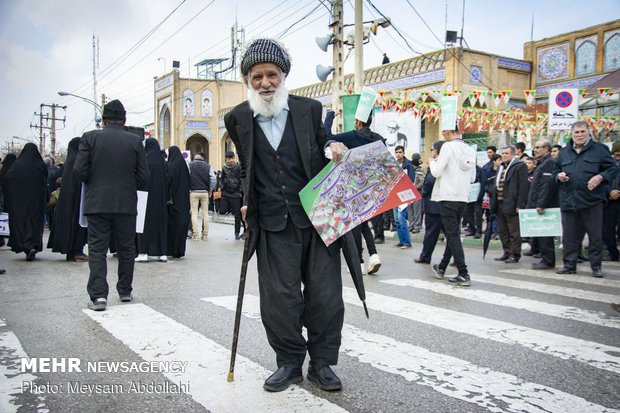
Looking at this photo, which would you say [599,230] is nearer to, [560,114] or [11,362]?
[560,114]

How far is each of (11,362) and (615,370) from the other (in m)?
4.06

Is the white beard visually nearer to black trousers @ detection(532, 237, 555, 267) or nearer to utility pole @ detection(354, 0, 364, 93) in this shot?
black trousers @ detection(532, 237, 555, 267)

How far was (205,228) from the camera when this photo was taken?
13.0 meters

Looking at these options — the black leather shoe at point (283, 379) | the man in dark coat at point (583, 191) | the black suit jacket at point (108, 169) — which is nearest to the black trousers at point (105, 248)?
the black suit jacket at point (108, 169)

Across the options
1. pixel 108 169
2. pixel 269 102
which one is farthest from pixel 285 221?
pixel 108 169

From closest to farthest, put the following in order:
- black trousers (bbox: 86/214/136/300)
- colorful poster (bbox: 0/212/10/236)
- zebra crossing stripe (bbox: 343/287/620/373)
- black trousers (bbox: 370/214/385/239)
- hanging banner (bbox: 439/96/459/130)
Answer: zebra crossing stripe (bbox: 343/287/620/373), black trousers (bbox: 86/214/136/300), hanging banner (bbox: 439/96/459/130), colorful poster (bbox: 0/212/10/236), black trousers (bbox: 370/214/385/239)

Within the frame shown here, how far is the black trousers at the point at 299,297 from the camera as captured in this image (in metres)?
3.17

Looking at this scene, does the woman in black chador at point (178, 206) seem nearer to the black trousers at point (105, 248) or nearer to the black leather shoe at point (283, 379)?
the black trousers at point (105, 248)

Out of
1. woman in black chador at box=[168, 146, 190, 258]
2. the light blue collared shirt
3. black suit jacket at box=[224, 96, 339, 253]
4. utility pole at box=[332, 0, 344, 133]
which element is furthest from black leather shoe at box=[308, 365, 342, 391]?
utility pole at box=[332, 0, 344, 133]

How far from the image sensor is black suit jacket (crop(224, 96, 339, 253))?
10.7 feet

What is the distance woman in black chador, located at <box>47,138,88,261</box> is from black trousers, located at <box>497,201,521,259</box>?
23.6ft

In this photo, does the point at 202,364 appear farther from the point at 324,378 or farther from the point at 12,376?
the point at 12,376


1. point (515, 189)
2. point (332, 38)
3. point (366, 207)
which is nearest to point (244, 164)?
point (366, 207)

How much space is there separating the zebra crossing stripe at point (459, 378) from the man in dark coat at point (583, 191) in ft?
15.2
